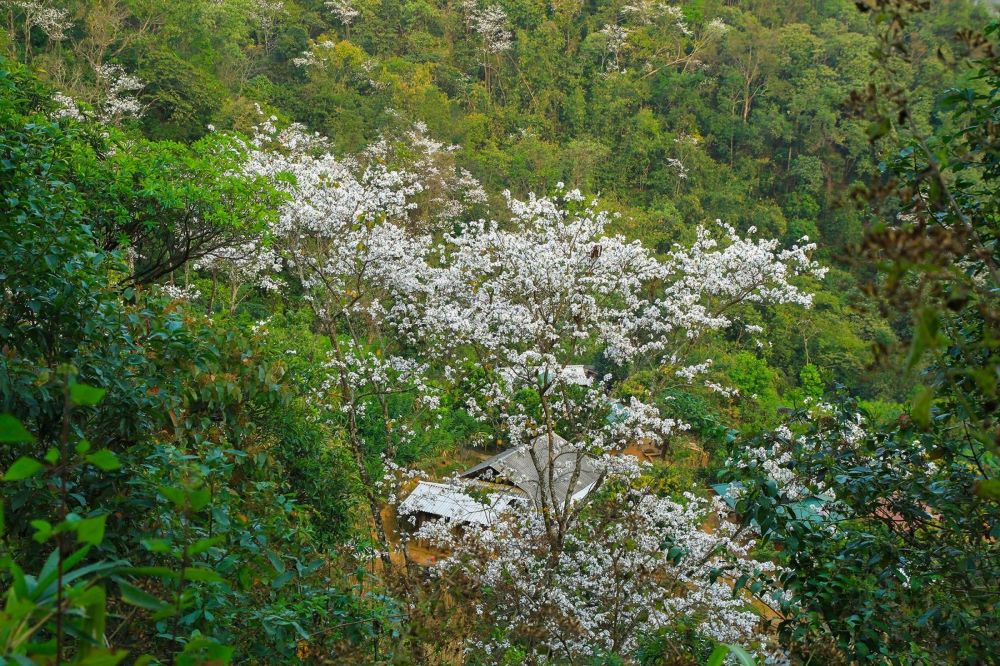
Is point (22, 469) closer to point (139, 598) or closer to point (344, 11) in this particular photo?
point (139, 598)

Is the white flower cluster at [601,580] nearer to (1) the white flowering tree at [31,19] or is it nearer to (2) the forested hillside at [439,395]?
(2) the forested hillside at [439,395]

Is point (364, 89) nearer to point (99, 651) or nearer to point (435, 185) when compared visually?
point (435, 185)

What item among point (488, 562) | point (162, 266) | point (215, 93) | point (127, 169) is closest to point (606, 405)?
point (488, 562)

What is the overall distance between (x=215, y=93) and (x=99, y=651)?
1785cm

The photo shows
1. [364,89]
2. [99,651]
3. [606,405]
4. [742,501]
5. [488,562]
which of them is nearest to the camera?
[99,651]

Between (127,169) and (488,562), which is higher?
(127,169)

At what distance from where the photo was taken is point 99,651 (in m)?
0.76

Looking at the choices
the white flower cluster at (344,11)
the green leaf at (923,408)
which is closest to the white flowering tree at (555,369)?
the green leaf at (923,408)

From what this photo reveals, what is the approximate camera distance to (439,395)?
869cm

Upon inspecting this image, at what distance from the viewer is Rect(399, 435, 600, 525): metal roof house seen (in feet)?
21.2

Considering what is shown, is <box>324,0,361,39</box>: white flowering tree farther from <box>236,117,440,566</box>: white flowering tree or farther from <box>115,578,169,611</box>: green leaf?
<box>115,578,169,611</box>: green leaf

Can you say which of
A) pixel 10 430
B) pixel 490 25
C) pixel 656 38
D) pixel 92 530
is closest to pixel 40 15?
pixel 490 25

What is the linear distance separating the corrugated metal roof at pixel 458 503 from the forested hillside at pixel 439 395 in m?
0.09

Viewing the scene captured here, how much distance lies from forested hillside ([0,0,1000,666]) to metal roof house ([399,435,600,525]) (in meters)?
0.10
